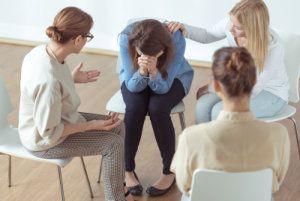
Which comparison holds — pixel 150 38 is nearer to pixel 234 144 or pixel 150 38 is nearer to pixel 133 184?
pixel 133 184

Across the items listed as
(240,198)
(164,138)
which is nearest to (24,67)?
(164,138)

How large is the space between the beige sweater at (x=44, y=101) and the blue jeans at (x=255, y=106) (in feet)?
2.34

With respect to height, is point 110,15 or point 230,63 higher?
point 230,63

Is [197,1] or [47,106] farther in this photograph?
[197,1]

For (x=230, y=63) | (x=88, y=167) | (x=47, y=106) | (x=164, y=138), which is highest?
(x=230, y=63)

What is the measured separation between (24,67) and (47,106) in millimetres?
233

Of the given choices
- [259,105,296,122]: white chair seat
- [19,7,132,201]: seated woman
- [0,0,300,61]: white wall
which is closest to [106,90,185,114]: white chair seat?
[19,7,132,201]: seated woman

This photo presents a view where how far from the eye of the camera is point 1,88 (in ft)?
8.18

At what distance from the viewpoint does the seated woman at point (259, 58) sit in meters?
2.51

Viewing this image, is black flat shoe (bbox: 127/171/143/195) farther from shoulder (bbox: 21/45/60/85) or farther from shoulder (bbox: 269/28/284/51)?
shoulder (bbox: 269/28/284/51)

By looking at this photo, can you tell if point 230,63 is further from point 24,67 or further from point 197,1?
point 197,1

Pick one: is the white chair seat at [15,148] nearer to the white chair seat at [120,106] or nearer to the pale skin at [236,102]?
the white chair seat at [120,106]

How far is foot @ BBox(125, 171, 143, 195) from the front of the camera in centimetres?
274

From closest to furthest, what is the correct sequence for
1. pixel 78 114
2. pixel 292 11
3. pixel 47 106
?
pixel 47 106 < pixel 78 114 < pixel 292 11
